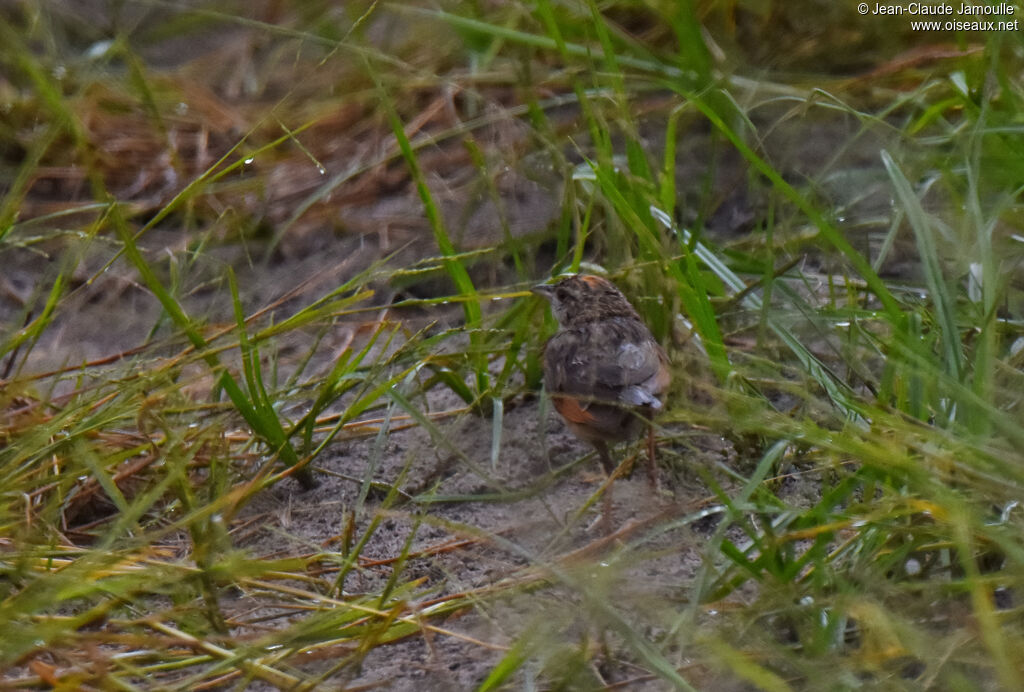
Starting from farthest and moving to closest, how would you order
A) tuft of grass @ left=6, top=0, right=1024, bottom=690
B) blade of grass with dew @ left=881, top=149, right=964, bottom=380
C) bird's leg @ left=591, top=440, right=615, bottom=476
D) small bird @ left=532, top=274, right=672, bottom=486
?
bird's leg @ left=591, top=440, right=615, bottom=476, small bird @ left=532, top=274, right=672, bottom=486, blade of grass with dew @ left=881, top=149, right=964, bottom=380, tuft of grass @ left=6, top=0, right=1024, bottom=690

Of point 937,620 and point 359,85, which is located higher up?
point 359,85

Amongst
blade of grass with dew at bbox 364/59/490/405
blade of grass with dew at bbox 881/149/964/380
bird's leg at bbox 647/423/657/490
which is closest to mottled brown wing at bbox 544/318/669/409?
bird's leg at bbox 647/423/657/490

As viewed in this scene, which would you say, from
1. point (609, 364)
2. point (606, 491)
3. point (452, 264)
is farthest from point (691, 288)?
point (452, 264)

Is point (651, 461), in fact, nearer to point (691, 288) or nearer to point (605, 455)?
point (605, 455)

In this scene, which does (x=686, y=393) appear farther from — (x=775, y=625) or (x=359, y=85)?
(x=359, y=85)

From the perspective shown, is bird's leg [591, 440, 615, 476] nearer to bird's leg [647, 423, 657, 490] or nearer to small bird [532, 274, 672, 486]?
small bird [532, 274, 672, 486]

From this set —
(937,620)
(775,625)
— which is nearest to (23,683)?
(775,625)
